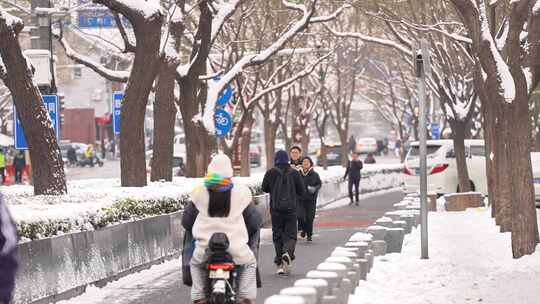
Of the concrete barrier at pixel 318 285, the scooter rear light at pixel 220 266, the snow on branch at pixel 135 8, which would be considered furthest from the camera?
the snow on branch at pixel 135 8

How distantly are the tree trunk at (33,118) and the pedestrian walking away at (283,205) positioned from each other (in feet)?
10.8

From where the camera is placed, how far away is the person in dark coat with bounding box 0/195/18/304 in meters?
4.68

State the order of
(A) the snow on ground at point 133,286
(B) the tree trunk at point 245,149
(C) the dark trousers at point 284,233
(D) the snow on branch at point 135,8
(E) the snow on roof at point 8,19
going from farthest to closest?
(B) the tree trunk at point 245,149 < (D) the snow on branch at point 135,8 < (E) the snow on roof at point 8,19 < (C) the dark trousers at point 284,233 < (A) the snow on ground at point 133,286

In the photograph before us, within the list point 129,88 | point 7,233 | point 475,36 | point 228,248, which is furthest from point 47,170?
point 7,233

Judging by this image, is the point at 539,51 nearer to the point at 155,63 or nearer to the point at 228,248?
the point at 155,63

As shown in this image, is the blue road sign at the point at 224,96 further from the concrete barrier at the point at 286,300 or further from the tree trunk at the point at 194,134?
the concrete barrier at the point at 286,300

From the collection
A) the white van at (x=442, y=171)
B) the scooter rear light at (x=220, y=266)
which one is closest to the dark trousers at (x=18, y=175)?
the white van at (x=442, y=171)

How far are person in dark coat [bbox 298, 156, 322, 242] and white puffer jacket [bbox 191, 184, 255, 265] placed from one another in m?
11.7

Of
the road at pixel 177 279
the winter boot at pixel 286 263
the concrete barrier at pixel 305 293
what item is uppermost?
the concrete barrier at pixel 305 293

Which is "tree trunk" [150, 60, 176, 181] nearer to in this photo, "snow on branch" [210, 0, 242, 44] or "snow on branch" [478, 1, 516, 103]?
"snow on branch" [210, 0, 242, 44]

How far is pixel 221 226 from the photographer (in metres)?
8.70

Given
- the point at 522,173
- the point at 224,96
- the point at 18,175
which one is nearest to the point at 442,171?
the point at 224,96

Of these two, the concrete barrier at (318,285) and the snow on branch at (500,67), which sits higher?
the snow on branch at (500,67)

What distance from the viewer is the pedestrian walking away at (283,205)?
16344 mm
